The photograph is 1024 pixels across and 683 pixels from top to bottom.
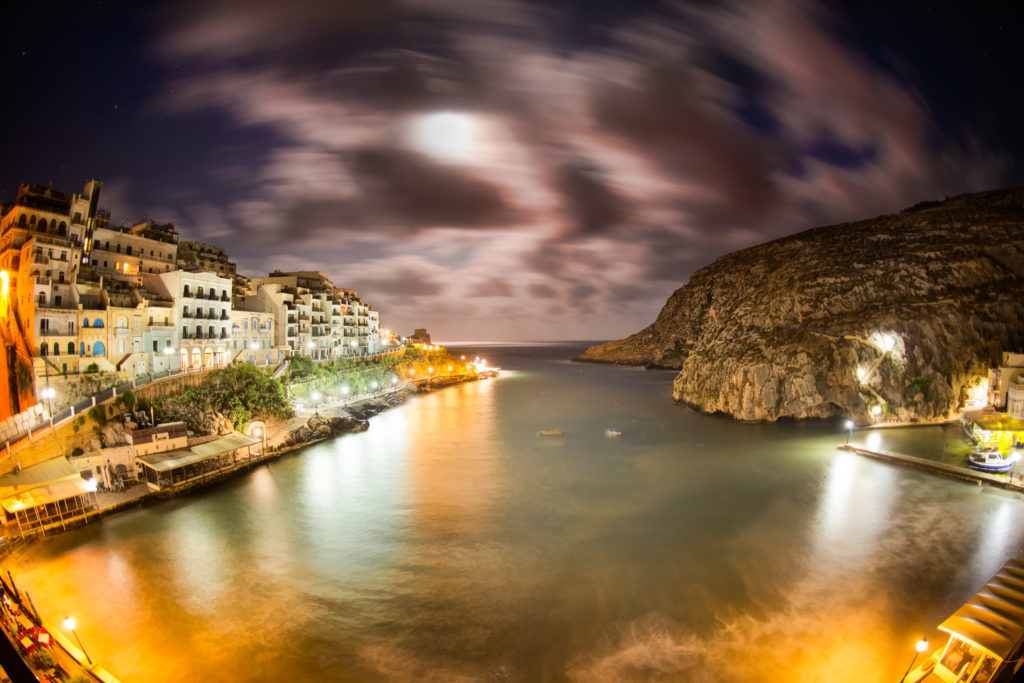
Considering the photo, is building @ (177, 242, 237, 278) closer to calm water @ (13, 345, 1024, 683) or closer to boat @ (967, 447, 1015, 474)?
calm water @ (13, 345, 1024, 683)

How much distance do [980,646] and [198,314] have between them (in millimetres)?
49782

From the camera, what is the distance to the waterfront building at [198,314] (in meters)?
38.6

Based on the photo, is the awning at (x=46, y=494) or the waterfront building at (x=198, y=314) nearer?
the awning at (x=46, y=494)

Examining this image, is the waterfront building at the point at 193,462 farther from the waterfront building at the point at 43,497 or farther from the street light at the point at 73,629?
the street light at the point at 73,629

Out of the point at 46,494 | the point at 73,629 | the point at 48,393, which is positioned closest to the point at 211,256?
the point at 48,393

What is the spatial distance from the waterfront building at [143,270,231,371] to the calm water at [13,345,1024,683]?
14474 millimetres

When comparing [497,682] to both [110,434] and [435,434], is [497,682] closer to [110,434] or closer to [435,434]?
[110,434]

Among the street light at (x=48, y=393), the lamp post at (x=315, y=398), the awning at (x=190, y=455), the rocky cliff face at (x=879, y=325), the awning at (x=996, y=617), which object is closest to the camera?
the awning at (x=996, y=617)

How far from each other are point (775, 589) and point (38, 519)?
31.6 meters

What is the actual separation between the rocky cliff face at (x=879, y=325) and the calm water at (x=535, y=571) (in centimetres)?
1348

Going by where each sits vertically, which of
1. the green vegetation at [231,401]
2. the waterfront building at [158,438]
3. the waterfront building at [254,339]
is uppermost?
the waterfront building at [254,339]

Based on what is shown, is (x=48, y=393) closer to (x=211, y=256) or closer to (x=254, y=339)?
(x=254, y=339)

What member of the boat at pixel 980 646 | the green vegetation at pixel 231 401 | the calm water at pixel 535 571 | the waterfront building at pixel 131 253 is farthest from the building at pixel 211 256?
the boat at pixel 980 646

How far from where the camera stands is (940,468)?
28734 mm
